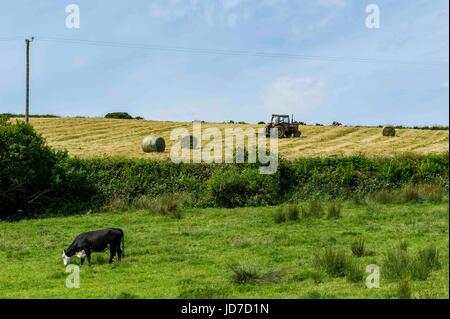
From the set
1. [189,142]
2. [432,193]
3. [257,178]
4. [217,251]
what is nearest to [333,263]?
[217,251]

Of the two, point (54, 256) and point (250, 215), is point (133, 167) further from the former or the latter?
point (54, 256)

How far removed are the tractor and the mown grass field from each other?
23740 millimetres

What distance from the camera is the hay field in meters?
47.4

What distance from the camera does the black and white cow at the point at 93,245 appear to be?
62.9ft

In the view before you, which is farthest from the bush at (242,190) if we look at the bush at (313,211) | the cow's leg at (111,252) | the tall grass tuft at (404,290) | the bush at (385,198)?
the tall grass tuft at (404,290)

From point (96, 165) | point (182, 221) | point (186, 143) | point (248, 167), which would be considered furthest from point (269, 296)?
point (186, 143)

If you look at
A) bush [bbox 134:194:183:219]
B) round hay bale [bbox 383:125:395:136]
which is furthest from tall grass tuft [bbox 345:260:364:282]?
round hay bale [bbox 383:125:395:136]

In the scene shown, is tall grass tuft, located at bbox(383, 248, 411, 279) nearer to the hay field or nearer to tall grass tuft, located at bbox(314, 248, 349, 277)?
tall grass tuft, located at bbox(314, 248, 349, 277)

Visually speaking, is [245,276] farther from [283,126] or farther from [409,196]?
[283,126]

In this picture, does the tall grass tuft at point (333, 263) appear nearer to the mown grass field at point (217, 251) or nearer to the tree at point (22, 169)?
the mown grass field at point (217, 251)

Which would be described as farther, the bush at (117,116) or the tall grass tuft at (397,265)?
the bush at (117,116)

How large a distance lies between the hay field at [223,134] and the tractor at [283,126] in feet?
3.53

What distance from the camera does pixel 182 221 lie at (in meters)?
30.0
